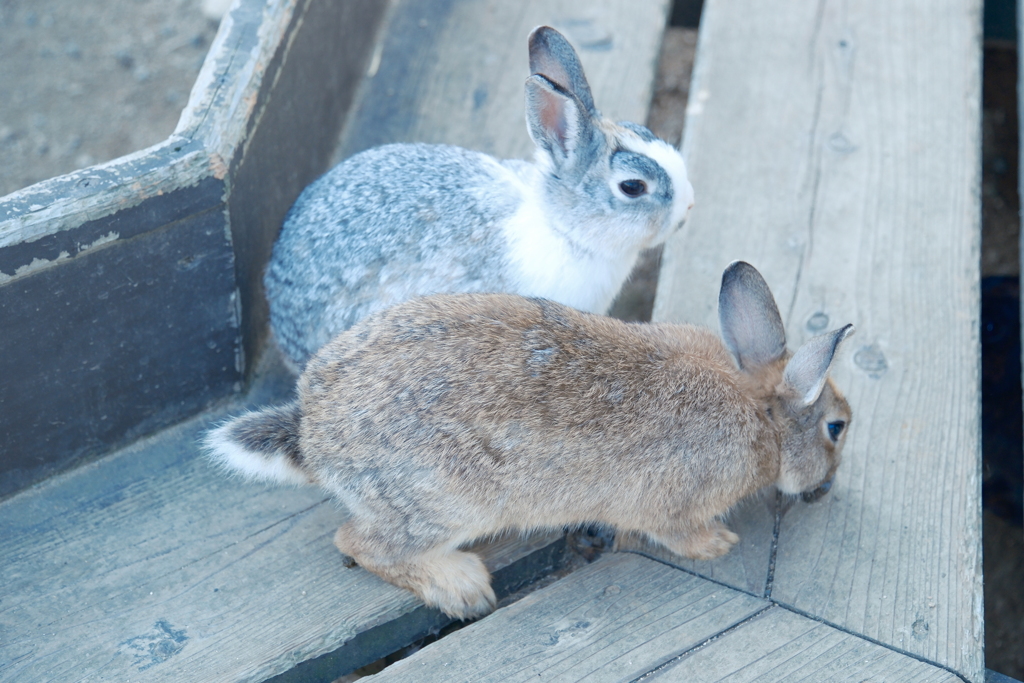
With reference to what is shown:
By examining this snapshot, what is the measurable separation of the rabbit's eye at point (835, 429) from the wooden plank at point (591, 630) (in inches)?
18.3

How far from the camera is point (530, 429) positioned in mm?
2184

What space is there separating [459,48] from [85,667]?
244 centimetres

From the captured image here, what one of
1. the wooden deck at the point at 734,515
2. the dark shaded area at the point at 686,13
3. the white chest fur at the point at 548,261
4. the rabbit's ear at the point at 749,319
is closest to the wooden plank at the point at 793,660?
the wooden deck at the point at 734,515

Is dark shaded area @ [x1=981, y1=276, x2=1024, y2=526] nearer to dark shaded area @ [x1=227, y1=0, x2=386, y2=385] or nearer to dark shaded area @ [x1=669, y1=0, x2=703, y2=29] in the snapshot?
dark shaded area @ [x1=669, y1=0, x2=703, y2=29]

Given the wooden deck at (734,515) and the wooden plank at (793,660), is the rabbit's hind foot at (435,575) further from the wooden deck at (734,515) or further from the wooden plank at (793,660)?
the wooden plank at (793,660)

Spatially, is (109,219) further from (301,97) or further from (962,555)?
(962,555)

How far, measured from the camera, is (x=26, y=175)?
406cm

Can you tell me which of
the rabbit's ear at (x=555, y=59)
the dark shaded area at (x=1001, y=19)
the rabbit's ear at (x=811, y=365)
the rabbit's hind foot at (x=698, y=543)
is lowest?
the rabbit's hind foot at (x=698, y=543)

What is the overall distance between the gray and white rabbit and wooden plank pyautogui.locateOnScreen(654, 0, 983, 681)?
0.28m

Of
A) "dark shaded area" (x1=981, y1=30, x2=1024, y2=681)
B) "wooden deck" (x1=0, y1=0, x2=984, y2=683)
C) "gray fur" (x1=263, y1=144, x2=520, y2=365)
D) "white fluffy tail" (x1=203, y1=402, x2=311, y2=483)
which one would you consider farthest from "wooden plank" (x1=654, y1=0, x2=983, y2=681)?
"white fluffy tail" (x1=203, y1=402, x2=311, y2=483)

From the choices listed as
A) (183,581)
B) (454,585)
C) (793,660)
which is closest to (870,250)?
(793,660)

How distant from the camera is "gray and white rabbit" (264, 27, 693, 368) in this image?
2.73m

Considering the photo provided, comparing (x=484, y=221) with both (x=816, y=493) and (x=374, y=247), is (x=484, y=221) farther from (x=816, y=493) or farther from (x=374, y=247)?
(x=816, y=493)

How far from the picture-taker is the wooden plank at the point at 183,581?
222 cm
